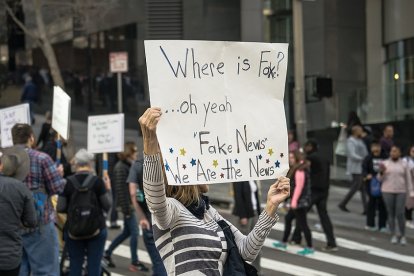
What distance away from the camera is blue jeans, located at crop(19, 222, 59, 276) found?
27.0 ft

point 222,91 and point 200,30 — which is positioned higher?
point 200,30

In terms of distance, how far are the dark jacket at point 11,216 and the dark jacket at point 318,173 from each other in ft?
23.5

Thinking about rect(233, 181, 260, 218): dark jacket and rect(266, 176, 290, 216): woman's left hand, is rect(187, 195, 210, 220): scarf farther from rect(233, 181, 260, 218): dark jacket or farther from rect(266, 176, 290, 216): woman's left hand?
rect(233, 181, 260, 218): dark jacket

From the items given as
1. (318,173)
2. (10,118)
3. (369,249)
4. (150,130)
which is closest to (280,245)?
(318,173)

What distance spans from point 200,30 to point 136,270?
18.1m

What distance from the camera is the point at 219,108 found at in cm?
479

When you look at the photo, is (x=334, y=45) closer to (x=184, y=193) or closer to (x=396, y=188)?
(x=396, y=188)

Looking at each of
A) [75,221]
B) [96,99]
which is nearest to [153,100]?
[75,221]

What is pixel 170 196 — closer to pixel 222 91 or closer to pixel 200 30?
pixel 222 91

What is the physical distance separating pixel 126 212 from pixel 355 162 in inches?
306

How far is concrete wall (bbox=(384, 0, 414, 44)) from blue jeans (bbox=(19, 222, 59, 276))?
19572mm

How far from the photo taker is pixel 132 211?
→ 1172 cm

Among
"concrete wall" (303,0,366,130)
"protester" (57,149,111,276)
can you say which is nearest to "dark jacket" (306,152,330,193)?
"protester" (57,149,111,276)

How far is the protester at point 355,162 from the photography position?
17.9 meters
